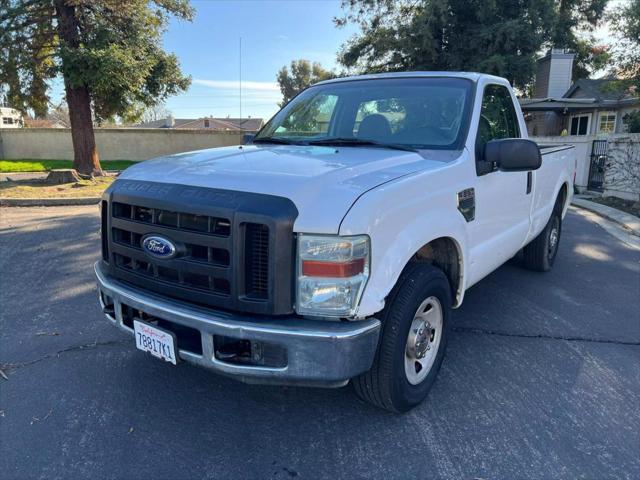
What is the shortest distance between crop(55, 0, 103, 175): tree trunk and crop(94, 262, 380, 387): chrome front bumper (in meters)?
12.8

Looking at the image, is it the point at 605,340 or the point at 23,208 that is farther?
the point at 23,208

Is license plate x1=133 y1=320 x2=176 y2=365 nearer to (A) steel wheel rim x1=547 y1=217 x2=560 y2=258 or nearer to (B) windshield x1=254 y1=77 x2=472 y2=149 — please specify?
(B) windshield x1=254 y1=77 x2=472 y2=149

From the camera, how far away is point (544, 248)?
5.68m

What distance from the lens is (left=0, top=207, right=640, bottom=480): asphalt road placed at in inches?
99.1

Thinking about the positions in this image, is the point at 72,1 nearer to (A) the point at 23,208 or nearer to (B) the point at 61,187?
(B) the point at 61,187

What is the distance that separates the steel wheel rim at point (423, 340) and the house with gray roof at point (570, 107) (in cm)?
2015

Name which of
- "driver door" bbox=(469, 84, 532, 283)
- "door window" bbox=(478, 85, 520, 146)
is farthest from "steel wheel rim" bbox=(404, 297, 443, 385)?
"door window" bbox=(478, 85, 520, 146)

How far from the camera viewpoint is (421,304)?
2.76 meters

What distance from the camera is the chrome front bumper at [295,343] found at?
227cm

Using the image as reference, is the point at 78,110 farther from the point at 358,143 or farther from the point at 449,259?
the point at 449,259

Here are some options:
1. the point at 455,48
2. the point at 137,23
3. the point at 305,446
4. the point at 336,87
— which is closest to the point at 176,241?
the point at 305,446

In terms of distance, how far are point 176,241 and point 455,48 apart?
912 inches

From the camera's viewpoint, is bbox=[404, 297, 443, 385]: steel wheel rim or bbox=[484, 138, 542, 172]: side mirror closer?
bbox=[404, 297, 443, 385]: steel wheel rim

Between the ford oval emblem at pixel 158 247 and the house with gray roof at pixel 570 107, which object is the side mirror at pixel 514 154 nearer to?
the ford oval emblem at pixel 158 247
